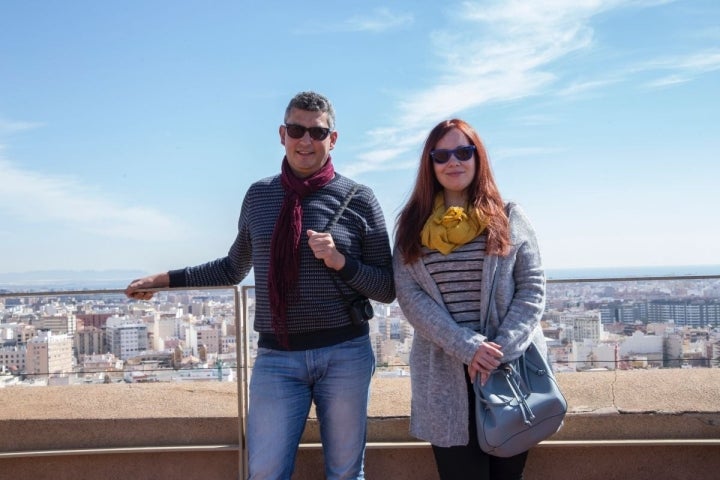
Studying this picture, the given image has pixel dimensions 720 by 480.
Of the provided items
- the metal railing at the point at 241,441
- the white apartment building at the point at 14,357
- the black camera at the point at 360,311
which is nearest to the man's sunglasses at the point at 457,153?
the black camera at the point at 360,311

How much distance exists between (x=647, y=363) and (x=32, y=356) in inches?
124

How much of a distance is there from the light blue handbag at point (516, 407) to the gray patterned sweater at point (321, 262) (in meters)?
0.61

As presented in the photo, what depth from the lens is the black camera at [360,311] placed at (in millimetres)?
3033

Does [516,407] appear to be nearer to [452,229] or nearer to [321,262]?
[452,229]

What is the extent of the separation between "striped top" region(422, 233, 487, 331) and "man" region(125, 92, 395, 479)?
27 cm

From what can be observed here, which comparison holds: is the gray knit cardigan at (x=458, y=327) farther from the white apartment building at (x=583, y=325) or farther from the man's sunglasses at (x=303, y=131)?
the white apartment building at (x=583, y=325)

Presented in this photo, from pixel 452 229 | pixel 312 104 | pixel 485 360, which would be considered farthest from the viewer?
pixel 312 104

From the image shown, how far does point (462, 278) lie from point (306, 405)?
2.70ft

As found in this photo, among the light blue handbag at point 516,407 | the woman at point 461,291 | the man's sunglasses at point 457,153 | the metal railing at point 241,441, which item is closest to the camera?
the light blue handbag at point 516,407

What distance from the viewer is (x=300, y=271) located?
3020 millimetres

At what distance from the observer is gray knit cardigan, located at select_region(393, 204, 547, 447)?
110 inches

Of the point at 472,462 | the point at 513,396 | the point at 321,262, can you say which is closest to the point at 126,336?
the point at 321,262

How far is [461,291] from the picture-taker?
290 centimetres

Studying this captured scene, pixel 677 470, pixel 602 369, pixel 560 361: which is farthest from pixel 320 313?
pixel 677 470
